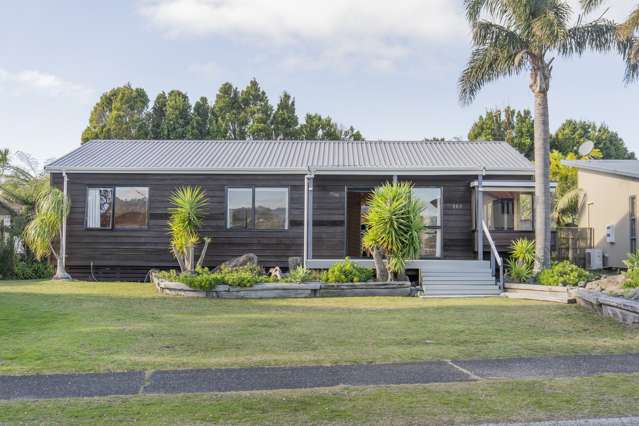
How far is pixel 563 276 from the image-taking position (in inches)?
508

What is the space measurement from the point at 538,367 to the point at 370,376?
1.77 meters

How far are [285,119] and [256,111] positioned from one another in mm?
1630

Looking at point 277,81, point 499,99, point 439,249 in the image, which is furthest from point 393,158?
point 499,99

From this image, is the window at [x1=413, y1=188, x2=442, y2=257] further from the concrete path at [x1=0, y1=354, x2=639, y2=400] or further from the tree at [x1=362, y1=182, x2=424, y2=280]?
the concrete path at [x1=0, y1=354, x2=639, y2=400]

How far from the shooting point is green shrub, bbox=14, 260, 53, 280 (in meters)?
17.1

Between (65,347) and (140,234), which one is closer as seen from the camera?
(65,347)

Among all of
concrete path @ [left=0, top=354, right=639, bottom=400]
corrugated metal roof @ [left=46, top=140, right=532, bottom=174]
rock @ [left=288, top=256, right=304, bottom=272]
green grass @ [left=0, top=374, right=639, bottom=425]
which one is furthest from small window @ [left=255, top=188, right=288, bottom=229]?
green grass @ [left=0, top=374, right=639, bottom=425]

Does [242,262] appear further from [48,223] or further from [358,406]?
[358,406]

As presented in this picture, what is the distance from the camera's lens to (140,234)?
16453 millimetres

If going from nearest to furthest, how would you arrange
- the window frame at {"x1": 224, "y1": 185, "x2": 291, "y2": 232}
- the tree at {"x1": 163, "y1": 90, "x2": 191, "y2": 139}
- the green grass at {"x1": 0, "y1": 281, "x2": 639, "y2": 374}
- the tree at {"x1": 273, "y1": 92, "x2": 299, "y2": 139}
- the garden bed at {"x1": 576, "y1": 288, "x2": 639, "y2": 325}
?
the green grass at {"x1": 0, "y1": 281, "x2": 639, "y2": 374} < the garden bed at {"x1": 576, "y1": 288, "x2": 639, "y2": 325} < the window frame at {"x1": 224, "y1": 185, "x2": 291, "y2": 232} < the tree at {"x1": 163, "y1": 90, "x2": 191, "y2": 139} < the tree at {"x1": 273, "y1": 92, "x2": 299, "y2": 139}

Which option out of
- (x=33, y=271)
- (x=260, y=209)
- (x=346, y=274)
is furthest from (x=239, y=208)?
(x=33, y=271)

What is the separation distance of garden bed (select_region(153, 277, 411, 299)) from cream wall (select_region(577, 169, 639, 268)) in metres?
7.57

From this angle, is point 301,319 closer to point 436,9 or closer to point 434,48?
point 436,9

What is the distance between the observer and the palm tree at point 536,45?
556 inches
